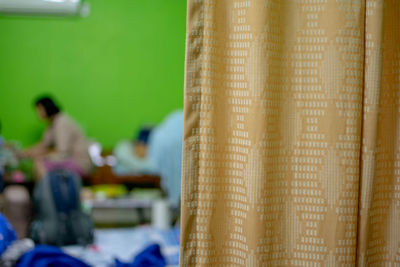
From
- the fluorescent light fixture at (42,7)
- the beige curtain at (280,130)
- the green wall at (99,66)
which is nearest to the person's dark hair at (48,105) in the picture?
the fluorescent light fixture at (42,7)

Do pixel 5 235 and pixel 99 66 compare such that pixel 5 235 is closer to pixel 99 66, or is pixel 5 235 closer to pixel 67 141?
pixel 67 141

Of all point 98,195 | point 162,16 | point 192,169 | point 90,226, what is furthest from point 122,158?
point 192,169

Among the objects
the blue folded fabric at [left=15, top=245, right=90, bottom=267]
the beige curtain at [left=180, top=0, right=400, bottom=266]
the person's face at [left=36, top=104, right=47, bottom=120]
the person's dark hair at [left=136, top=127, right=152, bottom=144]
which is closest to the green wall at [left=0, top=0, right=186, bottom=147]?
the person's dark hair at [left=136, top=127, right=152, bottom=144]

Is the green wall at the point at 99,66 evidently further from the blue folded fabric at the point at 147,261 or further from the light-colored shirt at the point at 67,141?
the blue folded fabric at the point at 147,261

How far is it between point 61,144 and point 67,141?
2.9 inches

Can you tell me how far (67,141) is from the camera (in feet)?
16.3

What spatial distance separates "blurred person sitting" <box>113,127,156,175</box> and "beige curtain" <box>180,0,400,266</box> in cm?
435

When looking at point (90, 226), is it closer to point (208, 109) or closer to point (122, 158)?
point (122, 158)

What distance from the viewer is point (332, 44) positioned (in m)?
1.23

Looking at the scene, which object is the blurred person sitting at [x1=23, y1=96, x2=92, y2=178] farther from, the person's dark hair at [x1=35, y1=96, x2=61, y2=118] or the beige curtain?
the beige curtain

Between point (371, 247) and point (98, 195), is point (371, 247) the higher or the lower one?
the higher one

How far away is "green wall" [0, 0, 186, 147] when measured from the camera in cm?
597

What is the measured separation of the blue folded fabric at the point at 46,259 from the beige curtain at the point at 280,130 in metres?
1.28

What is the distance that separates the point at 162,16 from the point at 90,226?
11.0 ft
